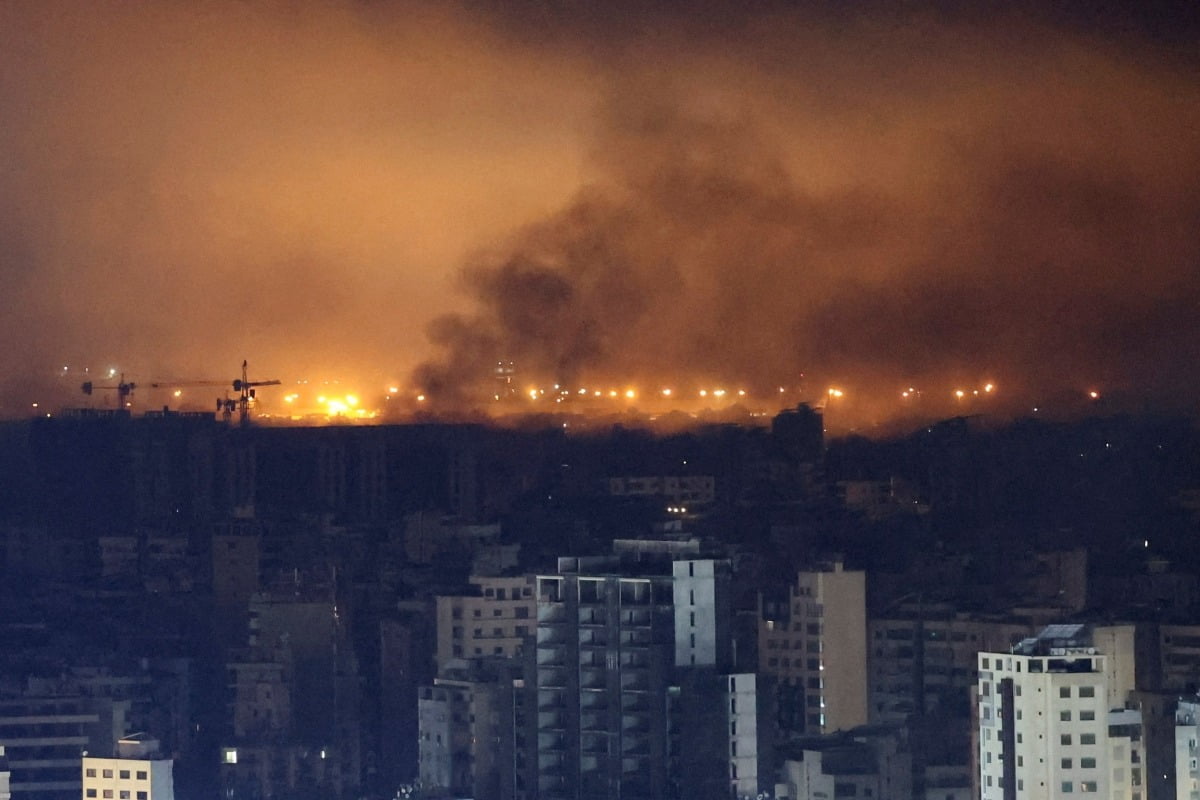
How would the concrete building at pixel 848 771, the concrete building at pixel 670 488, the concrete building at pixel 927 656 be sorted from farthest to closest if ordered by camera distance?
1. the concrete building at pixel 670 488
2. the concrete building at pixel 927 656
3. the concrete building at pixel 848 771

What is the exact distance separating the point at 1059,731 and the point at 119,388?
43.7ft

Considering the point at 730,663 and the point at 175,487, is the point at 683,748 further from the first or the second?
the point at 175,487

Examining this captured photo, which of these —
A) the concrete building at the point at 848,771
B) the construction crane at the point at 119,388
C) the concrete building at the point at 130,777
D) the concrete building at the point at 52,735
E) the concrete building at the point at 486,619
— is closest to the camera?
the concrete building at the point at 848,771

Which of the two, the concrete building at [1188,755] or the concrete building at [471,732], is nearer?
the concrete building at [1188,755]

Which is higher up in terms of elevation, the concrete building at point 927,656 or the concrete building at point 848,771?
the concrete building at point 927,656

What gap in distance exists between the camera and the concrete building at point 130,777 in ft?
52.2

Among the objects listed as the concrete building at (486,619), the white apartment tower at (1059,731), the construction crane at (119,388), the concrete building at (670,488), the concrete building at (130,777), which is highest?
the construction crane at (119,388)

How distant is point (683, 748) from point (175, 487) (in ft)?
36.7

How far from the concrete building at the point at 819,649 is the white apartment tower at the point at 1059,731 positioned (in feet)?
12.0

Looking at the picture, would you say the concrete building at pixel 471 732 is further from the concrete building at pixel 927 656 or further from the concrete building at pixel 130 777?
the concrete building at pixel 927 656

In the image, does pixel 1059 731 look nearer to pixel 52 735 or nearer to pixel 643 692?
pixel 643 692

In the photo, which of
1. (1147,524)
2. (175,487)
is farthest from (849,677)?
(175,487)

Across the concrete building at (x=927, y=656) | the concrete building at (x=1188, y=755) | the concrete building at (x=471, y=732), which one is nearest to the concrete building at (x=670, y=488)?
the concrete building at (x=927, y=656)

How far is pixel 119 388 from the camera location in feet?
82.8
